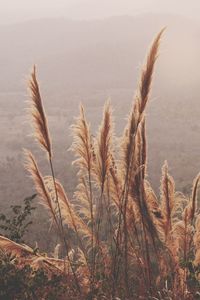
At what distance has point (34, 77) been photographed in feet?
8.54

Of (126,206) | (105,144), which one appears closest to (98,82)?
(126,206)

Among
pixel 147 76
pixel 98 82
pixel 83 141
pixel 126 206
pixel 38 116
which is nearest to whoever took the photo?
pixel 147 76

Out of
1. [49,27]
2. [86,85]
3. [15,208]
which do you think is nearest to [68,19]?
[49,27]

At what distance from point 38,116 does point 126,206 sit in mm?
720

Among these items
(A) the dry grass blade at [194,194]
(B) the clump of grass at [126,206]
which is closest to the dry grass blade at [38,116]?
(B) the clump of grass at [126,206]

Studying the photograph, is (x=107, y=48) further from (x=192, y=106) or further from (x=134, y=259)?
(x=134, y=259)

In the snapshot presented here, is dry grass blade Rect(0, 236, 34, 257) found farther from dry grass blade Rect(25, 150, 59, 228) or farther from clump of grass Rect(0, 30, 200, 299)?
dry grass blade Rect(25, 150, 59, 228)

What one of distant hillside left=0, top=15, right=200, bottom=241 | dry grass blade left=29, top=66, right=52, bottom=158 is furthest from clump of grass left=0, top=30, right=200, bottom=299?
distant hillside left=0, top=15, right=200, bottom=241

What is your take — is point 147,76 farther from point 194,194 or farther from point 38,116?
point 194,194

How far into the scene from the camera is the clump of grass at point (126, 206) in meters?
2.70

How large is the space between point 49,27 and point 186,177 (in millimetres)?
80275

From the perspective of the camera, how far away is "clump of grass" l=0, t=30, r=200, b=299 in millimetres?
2703

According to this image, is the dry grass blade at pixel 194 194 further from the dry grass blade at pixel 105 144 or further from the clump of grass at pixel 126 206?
the dry grass blade at pixel 105 144

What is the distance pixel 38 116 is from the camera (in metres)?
2.72
